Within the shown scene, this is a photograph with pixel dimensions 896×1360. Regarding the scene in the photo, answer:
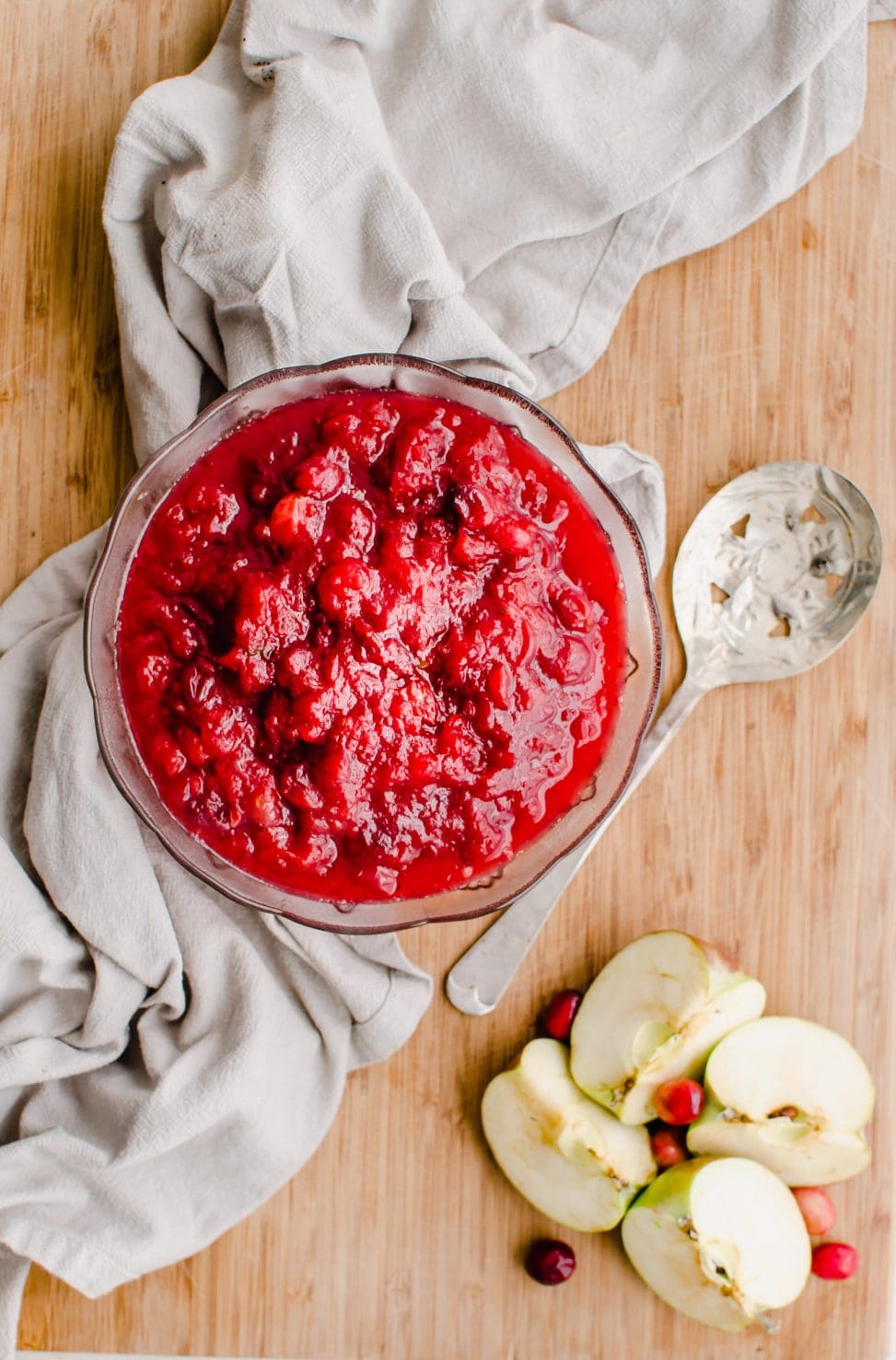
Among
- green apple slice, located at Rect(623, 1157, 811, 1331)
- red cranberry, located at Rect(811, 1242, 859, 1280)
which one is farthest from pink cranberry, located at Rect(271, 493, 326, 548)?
red cranberry, located at Rect(811, 1242, 859, 1280)

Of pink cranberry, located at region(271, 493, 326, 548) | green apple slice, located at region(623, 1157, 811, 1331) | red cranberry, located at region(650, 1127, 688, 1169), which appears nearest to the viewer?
pink cranberry, located at region(271, 493, 326, 548)

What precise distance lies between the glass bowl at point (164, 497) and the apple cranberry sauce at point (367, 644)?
0.13 ft

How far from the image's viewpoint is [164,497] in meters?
1.60

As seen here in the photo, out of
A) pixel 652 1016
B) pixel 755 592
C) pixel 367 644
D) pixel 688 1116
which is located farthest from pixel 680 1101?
pixel 367 644

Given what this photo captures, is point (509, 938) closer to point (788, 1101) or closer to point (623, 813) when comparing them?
point (623, 813)

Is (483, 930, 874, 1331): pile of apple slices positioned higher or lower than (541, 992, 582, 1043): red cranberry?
lower

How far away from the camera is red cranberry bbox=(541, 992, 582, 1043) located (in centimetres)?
204

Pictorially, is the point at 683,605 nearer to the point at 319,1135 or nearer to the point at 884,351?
the point at 884,351

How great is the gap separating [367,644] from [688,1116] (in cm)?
111

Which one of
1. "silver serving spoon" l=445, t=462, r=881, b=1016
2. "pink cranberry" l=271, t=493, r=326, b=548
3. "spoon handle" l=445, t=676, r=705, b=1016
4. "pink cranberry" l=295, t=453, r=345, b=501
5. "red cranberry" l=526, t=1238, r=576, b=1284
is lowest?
"red cranberry" l=526, t=1238, r=576, b=1284

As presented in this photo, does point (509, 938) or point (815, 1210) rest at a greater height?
point (509, 938)

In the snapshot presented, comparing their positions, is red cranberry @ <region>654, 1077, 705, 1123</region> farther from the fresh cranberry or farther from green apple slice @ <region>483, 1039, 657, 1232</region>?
the fresh cranberry

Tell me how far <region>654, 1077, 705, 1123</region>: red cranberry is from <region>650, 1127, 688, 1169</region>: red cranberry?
48mm

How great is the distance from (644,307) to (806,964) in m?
1.22
